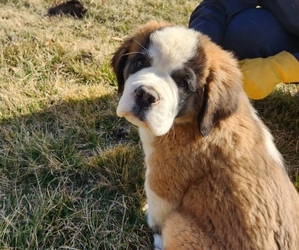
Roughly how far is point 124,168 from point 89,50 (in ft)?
5.10

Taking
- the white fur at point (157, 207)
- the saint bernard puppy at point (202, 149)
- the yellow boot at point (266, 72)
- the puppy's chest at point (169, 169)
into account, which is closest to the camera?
the saint bernard puppy at point (202, 149)

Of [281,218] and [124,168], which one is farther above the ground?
[281,218]

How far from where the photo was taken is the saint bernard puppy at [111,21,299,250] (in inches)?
86.7

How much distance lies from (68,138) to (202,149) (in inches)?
47.5

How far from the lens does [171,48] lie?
7.39ft

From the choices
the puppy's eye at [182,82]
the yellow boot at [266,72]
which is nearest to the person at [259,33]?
the yellow boot at [266,72]

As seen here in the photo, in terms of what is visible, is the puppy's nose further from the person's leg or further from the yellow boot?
the person's leg

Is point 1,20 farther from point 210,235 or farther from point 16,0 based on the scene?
point 210,235

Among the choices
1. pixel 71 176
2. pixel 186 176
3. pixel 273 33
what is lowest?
pixel 71 176

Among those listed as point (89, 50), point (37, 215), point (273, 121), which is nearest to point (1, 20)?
point (89, 50)

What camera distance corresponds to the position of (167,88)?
2184mm

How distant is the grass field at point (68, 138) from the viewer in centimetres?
268

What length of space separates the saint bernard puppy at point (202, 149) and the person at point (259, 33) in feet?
2.51

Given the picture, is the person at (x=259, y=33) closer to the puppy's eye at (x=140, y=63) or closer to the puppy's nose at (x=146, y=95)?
the puppy's eye at (x=140, y=63)
